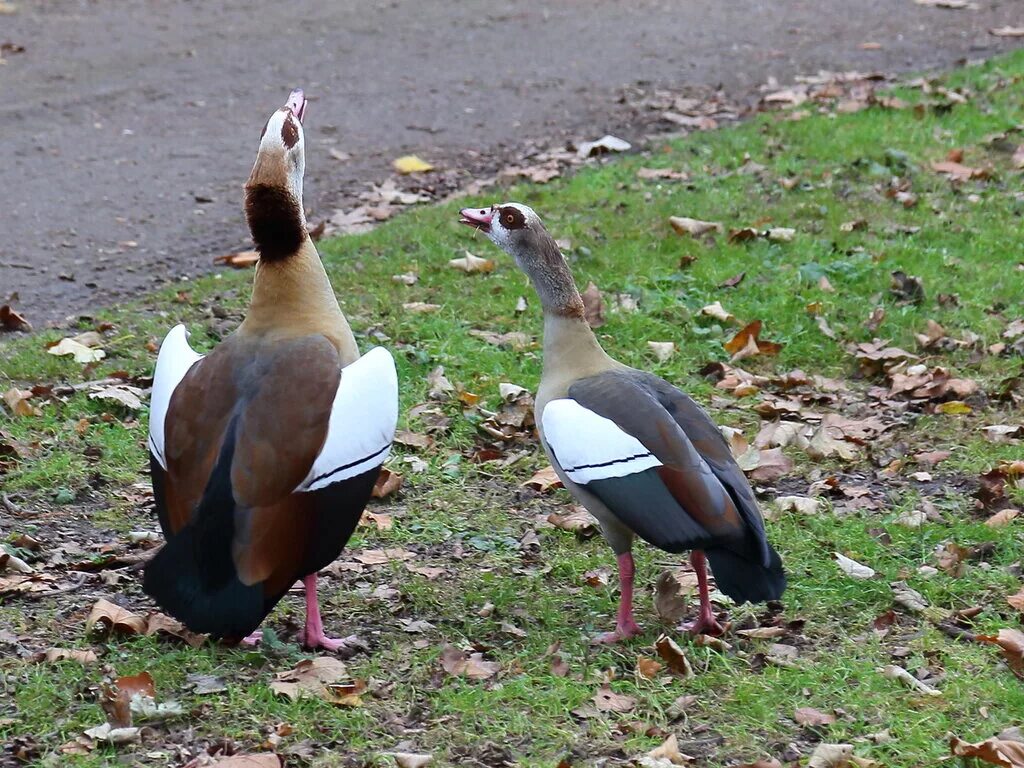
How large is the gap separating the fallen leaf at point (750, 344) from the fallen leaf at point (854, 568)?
5.90ft

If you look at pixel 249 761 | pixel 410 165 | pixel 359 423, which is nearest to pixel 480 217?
pixel 359 423

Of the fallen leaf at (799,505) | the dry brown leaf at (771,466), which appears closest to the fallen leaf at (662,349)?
the dry brown leaf at (771,466)

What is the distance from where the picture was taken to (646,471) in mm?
3762

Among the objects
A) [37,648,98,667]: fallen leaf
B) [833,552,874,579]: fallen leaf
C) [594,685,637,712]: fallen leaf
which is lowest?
[833,552,874,579]: fallen leaf

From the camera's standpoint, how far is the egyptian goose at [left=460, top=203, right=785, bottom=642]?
366cm

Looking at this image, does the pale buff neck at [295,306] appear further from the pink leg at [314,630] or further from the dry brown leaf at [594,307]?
the dry brown leaf at [594,307]

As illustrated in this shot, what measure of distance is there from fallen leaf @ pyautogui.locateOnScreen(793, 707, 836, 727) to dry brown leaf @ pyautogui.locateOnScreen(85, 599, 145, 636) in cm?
184

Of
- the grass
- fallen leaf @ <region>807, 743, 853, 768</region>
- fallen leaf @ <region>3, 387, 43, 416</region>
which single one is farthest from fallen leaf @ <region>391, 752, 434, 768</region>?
fallen leaf @ <region>3, 387, 43, 416</region>

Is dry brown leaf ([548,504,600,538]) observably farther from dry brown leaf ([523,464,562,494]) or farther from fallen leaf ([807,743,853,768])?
fallen leaf ([807,743,853,768])

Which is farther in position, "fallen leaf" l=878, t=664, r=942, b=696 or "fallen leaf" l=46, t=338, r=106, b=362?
"fallen leaf" l=46, t=338, r=106, b=362

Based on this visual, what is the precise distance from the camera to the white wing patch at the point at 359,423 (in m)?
3.67

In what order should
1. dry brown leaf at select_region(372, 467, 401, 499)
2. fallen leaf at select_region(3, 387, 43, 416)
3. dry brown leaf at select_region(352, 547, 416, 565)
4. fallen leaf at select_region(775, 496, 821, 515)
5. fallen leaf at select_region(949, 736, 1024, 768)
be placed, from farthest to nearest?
fallen leaf at select_region(3, 387, 43, 416) → dry brown leaf at select_region(372, 467, 401, 499) → fallen leaf at select_region(775, 496, 821, 515) → dry brown leaf at select_region(352, 547, 416, 565) → fallen leaf at select_region(949, 736, 1024, 768)

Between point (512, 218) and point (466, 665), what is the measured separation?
5.04 feet

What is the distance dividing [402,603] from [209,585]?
2.66ft
